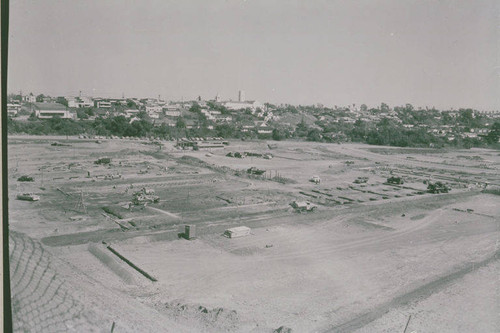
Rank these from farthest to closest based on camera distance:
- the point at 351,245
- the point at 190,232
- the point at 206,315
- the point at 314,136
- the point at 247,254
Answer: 1. the point at 314,136
2. the point at 351,245
3. the point at 190,232
4. the point at 247,254
5. the point at 206,315

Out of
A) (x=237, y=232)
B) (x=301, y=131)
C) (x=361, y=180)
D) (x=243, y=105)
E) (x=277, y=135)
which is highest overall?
(x=243, y=105)

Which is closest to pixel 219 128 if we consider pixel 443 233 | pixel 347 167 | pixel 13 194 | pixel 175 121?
pixel 175 121

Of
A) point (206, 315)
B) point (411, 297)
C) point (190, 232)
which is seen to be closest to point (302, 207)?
point (190, 232)

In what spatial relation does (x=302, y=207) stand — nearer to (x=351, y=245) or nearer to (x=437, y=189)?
(x=351, y=245)

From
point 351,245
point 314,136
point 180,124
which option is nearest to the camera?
point 351,245

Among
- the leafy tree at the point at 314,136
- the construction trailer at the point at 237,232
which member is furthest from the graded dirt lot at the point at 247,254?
the leafy tree at the point at 314,136

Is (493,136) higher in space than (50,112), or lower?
lower

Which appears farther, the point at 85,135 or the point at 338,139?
the point at 338,139

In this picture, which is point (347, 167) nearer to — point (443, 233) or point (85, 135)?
point (443, 233)
